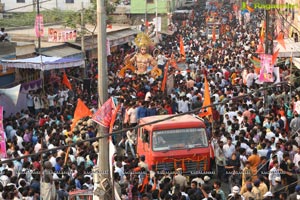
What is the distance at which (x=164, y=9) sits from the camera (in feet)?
223

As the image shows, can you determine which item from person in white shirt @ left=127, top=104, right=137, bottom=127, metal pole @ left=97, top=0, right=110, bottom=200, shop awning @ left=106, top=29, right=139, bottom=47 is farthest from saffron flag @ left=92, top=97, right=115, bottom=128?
shop awning @ left=106, top=29, right=139, bottom=47

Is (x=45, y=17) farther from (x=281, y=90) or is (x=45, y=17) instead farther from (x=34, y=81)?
(x=281, y=90)

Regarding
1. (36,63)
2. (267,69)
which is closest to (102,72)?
(267,69)

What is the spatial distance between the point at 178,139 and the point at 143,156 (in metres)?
0.97

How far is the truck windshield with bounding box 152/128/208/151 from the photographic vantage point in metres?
14.6

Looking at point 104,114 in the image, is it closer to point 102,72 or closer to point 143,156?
point 102,72

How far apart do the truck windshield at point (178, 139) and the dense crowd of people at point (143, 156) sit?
0.54 m

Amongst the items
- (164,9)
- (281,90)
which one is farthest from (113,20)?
(281,90)

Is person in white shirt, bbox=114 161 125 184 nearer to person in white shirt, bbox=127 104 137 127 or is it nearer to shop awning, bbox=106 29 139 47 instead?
person in white shirt, bbox=127 104 137 127

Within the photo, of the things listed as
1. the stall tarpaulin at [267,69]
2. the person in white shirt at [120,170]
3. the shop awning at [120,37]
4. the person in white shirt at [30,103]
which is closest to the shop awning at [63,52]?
the shop awning at [120,37]

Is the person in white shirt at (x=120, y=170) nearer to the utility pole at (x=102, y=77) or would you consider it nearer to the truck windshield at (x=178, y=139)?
the truck windshield at (x=178, y=139)

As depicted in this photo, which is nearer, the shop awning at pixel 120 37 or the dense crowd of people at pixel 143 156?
the dense crowd of people at pixel 143 156

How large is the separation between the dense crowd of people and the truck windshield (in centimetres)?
54

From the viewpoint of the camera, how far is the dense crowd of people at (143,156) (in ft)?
39.7
